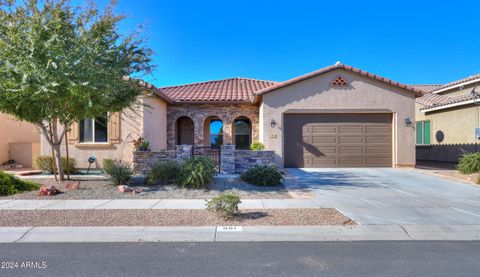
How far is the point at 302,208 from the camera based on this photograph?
725cm

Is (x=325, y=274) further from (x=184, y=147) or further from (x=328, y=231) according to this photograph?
(x=184, y=147)

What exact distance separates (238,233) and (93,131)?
10.6m

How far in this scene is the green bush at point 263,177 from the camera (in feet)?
33.4

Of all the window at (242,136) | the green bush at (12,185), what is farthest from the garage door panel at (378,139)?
the green bush at (12,185)

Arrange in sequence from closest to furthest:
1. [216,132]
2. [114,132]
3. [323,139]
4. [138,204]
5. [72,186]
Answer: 1. [138,204]
2. [72,186]
3. [114,132]
4. [323,139]
5. [216,132]

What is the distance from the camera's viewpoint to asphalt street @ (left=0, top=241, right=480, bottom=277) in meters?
4.08

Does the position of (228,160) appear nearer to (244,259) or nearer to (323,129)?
(323,129)

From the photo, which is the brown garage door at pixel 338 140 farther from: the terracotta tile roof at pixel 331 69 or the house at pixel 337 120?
the terracotta tile roof at pixel 331 69

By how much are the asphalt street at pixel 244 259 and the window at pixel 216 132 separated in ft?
38.9

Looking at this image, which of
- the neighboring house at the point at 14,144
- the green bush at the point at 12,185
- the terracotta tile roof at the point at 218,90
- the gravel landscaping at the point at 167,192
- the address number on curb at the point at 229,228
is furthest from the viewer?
the neighboring house at the point at 14,144

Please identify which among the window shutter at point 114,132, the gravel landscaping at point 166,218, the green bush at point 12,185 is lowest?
the gravel landscaping at point 166,218

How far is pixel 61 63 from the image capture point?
8.09 metres

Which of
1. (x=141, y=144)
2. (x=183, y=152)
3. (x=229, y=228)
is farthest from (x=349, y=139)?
(x=229, y=228)

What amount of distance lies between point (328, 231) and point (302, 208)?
1606 millimetres
